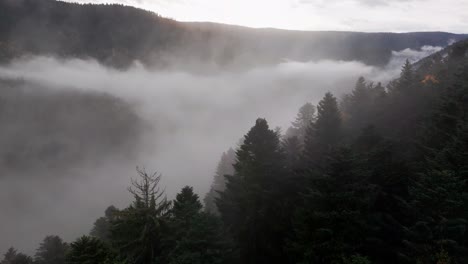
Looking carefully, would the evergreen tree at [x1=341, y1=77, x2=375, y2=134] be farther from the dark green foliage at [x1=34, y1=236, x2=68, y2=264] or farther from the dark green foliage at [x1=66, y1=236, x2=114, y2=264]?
the dark green foliage at [x1=34, y1=236, x2=68, y2=264]

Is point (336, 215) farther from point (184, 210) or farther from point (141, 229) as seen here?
point (141, 229)

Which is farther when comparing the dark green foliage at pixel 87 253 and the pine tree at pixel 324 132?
the pine tree at pixel 324 132

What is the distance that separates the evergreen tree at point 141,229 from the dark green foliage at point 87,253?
15.6 feet

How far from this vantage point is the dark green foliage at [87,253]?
1811cm

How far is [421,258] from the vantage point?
1875 cm

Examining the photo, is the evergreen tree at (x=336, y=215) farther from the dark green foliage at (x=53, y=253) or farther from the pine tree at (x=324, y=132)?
the dark green foliage at (x=53, y=253)

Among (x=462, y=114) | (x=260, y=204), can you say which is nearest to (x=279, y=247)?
(x=260, y=204)

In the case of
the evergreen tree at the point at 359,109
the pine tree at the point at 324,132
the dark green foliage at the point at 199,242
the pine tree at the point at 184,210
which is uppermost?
the evergreen tree at the point at 359,109

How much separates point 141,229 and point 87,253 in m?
5.61

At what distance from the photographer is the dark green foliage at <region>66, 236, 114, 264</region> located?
18109mm

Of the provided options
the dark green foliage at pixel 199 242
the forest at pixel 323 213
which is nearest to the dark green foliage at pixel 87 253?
the forest at pixel 323 213

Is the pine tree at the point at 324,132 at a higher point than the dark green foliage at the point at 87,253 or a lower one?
higher

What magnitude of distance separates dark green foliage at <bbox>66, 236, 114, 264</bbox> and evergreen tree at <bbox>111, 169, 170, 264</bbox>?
4.74 m

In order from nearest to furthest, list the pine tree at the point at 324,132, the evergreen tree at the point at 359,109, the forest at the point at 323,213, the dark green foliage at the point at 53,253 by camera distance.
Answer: the forest at the point at 323,213 < the pine tree at the point at 324,132 < the dark green foliage at the point at 53,253 < the evergreen tree at the point at 359,109
